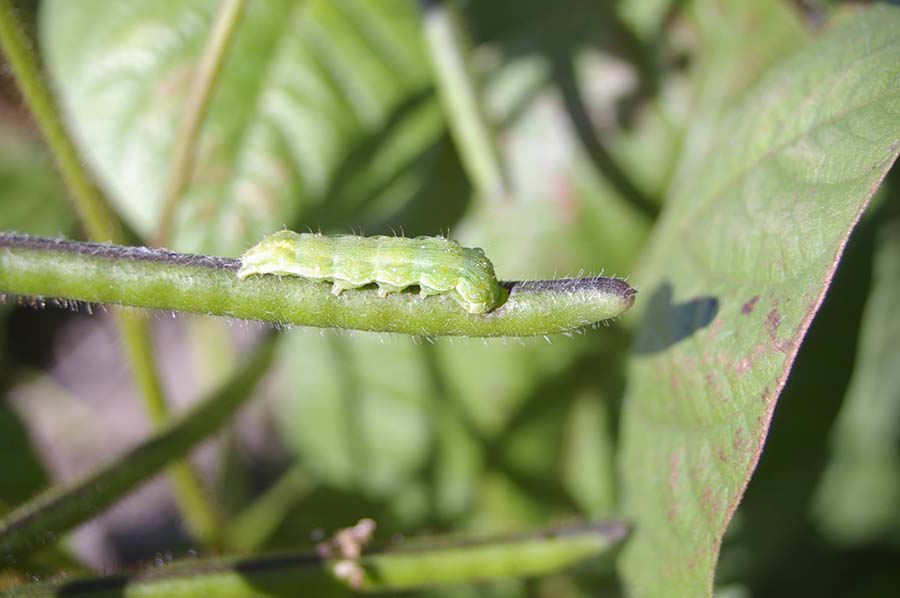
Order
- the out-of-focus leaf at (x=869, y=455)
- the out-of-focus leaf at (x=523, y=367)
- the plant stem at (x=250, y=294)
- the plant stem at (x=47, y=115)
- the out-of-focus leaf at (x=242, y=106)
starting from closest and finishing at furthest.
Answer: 1. the plant stem at (x=250, y=294)
2. the plant stem at (x=47, y=115)
3. the out-of-focus leaf at (x=242, y=106)
4. the out-of-focus leaf at (x=523, y=367)
5. the out-of-focus leaf at (x=869, y=455)

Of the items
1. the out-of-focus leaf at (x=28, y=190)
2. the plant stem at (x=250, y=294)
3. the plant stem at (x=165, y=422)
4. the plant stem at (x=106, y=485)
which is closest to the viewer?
the plant stem at (x=250, y=294)

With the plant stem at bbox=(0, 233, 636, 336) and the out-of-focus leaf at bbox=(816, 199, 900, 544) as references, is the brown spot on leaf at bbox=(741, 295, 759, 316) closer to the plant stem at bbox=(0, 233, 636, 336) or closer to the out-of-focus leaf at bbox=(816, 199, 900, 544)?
the plant stem at bbox=(0, 233, 636, 336)

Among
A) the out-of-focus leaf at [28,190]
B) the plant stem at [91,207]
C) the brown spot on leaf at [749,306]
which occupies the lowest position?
the brown spot on leaf at [749,306]

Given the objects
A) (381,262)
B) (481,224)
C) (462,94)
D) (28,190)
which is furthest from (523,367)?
(28,190)

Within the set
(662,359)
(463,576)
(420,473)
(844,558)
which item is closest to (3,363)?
(420,473)

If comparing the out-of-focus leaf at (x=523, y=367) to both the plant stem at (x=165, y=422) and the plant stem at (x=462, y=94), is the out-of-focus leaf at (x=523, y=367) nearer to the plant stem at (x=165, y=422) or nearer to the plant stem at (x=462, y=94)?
the plant stem at (x=462, y=94)

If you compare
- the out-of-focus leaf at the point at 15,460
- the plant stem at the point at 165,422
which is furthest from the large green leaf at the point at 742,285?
the out-of-focus leaf at the point at 15,460

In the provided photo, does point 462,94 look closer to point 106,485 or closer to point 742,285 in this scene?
point 742,285
